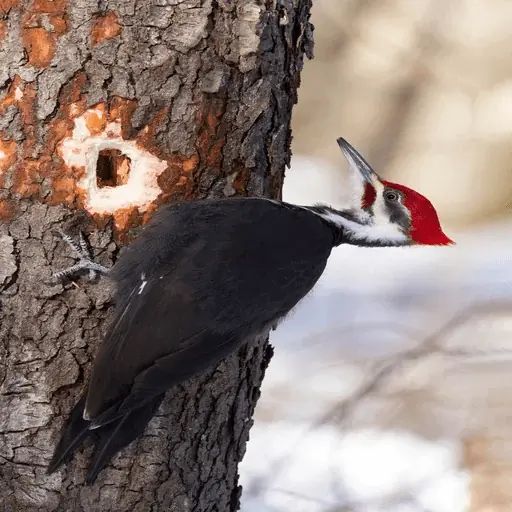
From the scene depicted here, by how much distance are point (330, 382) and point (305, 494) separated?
57 cm

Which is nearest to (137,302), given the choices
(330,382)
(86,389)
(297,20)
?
(86,389)

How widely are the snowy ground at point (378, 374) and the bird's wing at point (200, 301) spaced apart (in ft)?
6.28

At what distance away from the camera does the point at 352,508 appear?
3412 millimetres

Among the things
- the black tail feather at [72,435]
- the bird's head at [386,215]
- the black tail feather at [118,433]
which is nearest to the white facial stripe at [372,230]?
the bird's head at [386,215]

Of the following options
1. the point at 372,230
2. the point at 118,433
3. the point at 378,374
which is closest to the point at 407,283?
the point at 378,374

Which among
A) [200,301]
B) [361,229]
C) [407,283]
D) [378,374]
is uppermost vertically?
[407,283]

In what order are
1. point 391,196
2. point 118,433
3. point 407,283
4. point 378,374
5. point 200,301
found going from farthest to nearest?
point 407,283 < point 378,374 < point 391,196 < point 118,433 < point 200,301

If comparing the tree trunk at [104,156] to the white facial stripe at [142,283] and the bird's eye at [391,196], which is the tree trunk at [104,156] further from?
the bird's eye at [391,196]

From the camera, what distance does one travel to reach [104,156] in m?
1.70

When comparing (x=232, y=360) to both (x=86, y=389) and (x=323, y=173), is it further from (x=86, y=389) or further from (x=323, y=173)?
(x=323, y=173)

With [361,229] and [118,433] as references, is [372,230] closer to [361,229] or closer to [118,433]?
[361,229]

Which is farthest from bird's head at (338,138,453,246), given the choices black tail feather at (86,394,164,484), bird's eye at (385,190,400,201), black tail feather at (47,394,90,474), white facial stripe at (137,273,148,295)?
black tail feather at (47,394,90,474)

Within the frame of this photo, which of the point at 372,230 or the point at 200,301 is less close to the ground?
the point at 372,230

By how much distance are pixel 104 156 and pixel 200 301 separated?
362 mm
